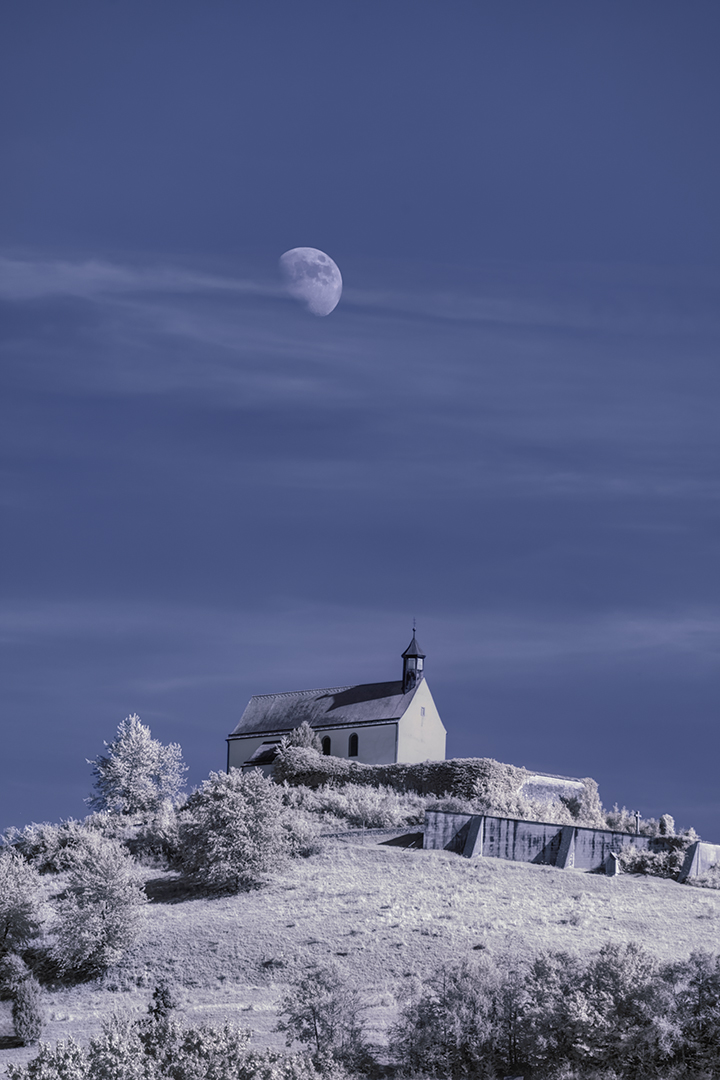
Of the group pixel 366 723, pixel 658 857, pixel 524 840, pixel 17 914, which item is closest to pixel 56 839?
pixel 17 914

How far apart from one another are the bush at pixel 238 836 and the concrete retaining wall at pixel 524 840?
6228mm

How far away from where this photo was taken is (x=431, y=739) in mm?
72188

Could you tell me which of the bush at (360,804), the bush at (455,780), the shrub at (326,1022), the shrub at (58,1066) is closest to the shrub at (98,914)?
the shrub at (326,1022)

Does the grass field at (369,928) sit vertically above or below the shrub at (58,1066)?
above

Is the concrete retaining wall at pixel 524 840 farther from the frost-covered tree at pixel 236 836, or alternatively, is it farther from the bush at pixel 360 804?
the frost-covered tree at pixel 236 836

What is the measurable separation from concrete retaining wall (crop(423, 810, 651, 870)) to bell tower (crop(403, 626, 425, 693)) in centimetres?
1911

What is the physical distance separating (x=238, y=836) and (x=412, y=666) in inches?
974

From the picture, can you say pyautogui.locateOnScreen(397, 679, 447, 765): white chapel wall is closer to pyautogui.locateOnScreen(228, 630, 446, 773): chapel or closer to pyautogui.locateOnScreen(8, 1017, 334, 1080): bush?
pyautogui.locateOnScreen(228, 630, 446, 773): chapel

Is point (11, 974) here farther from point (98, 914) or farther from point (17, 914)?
point (98, 914)

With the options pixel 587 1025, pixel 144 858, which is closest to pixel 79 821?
pixel 144 858

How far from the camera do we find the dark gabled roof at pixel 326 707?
7206 centimetres

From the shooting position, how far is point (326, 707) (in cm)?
7556

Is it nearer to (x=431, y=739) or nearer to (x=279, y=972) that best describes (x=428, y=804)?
(x=431, y=739)

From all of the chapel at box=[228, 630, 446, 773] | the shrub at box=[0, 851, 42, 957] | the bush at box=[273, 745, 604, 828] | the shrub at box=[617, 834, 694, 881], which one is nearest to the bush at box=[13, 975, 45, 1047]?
the shrub at box=[0, 851, 42, 957]
